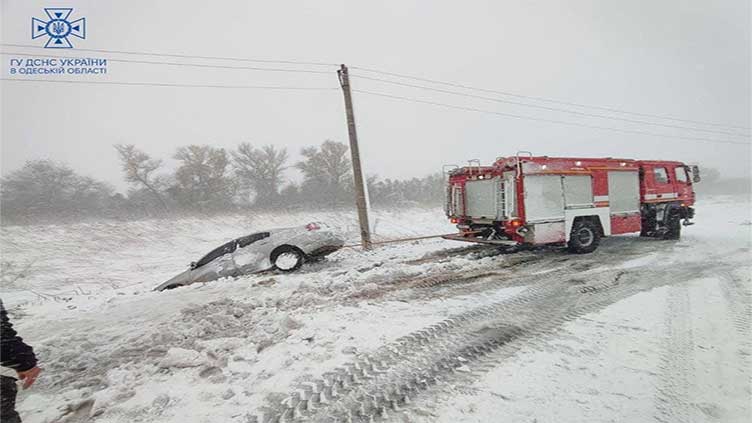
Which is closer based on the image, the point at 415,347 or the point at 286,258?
the point at 415,347

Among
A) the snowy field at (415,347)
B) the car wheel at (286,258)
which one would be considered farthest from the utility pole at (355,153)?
the snowy field at (415,347)

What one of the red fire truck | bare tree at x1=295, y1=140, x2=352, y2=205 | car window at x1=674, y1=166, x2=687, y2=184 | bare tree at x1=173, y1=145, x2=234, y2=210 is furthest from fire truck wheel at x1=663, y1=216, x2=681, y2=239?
bare tree at x1=173, y1=145, x2=234, y2=210

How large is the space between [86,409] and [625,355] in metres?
4.76

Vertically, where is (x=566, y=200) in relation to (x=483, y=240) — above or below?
above

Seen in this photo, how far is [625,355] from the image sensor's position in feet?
9.74

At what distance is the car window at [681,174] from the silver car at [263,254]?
37.5 feet

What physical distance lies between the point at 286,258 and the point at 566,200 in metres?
7.19

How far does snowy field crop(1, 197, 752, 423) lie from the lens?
238 cm

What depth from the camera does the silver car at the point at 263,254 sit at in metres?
6.81

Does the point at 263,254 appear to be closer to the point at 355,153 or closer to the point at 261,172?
the point at 355,153

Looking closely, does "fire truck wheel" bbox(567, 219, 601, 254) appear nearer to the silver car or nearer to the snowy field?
the snowy field

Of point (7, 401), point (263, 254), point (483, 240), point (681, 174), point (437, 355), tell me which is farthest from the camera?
point (681, 174)

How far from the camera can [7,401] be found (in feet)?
5.72

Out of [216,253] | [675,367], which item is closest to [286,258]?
[216,253]
